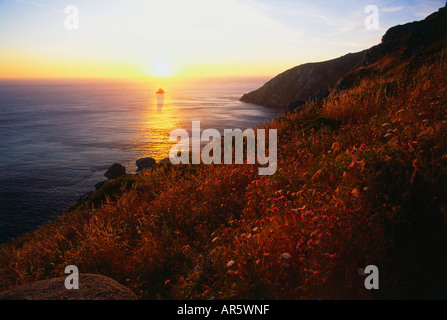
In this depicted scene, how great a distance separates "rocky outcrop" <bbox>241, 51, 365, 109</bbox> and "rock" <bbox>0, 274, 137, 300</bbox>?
113784 millimetres

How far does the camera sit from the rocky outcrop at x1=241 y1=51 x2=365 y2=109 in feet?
377

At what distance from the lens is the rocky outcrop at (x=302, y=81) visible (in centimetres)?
11488

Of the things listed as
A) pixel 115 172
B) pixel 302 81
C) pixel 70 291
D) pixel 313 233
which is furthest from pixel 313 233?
pixel 302 81

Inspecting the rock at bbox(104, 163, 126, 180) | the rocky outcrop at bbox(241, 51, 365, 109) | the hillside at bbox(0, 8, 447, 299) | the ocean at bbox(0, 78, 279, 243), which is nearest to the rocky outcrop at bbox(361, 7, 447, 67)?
the hillside at bbox(0, 8, 447, 299)

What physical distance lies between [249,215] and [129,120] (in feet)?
262

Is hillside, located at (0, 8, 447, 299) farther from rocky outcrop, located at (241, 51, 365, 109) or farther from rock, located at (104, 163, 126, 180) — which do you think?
rocky outcrop, located at (241, 51, 365, 109)

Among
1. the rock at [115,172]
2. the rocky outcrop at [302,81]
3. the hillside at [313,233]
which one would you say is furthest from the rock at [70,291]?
the rocky outcrop at [302,81]

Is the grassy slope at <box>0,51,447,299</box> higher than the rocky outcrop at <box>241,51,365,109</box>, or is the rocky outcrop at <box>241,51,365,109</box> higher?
the rocky outcrop at <box>241,51,365,109</box>

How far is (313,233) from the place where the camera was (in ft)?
10.7

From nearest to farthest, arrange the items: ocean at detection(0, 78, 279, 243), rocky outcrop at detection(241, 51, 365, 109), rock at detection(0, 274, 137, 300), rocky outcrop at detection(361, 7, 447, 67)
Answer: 1. rock at detection(0, 274, 137, 300)
2. rocky outcrop at detection(361, 7, 447, 67)
3. ocean at detection(0, 78, 279, 243)
4. rocky outcrop at detection(241, 51, 365, 109)

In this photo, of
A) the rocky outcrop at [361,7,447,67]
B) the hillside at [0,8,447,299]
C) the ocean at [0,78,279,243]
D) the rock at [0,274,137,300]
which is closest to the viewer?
the hillside at [0,8,447,299]

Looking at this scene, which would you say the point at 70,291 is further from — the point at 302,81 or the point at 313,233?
the point at 302,81

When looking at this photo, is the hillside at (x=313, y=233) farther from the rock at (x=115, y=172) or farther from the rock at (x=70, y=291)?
the rock at (x=115, y=172)

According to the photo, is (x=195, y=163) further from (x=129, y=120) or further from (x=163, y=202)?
(x=129, y=120)
